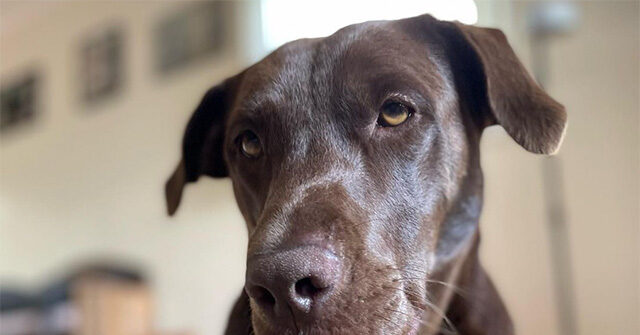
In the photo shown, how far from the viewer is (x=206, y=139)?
111cm

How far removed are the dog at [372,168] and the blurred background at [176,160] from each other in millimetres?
109

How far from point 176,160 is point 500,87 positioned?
3.02 meters

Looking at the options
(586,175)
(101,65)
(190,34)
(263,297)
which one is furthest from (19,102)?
(263,297)

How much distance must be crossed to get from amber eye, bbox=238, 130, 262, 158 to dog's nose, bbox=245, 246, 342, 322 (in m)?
0.29

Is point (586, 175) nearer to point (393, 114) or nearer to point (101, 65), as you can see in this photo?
point (393, 114)

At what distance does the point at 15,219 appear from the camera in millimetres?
6348

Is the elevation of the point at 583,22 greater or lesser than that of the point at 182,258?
greater

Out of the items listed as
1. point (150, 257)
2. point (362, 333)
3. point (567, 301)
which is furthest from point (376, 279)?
point (150, 257)

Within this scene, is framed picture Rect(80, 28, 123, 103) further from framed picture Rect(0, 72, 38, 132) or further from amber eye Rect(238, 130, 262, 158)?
amber eye Rect(238, 130, 262, 158)

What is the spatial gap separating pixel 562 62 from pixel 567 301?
38.0 inches

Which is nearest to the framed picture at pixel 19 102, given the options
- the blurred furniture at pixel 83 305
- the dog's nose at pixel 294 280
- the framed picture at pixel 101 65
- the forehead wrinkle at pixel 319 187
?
the framed picture at pixel 101 65

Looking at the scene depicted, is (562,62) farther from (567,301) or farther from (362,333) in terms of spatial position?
(362,333)

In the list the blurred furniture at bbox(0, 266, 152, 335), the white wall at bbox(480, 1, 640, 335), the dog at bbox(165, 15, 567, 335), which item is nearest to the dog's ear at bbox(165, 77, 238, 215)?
the dog at bbox(165, 15, 567, 335)

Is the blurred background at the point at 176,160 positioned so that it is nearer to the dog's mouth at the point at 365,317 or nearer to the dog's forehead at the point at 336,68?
the dog's forehead at the point at 336,68
